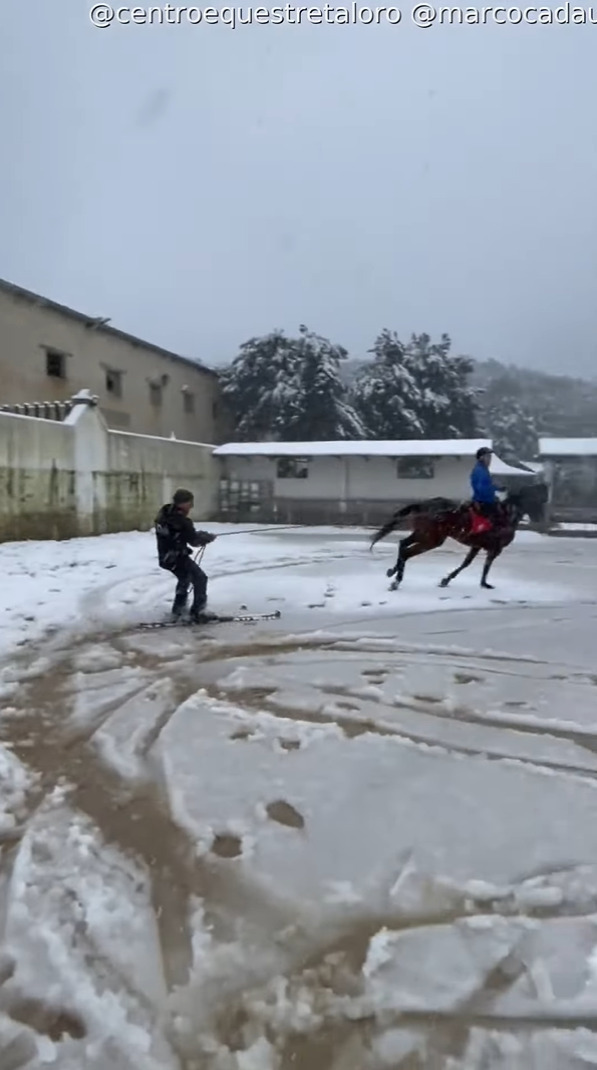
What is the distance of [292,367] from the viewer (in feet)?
125

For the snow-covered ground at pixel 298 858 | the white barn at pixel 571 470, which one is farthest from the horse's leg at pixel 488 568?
the white barn at pixel 571 470

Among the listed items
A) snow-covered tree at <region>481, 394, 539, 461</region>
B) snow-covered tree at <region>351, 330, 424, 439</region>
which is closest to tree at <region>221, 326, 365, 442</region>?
snow-covered tree at <region>351, 330, 424, 439</region>

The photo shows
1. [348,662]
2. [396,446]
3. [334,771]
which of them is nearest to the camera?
[334,771]

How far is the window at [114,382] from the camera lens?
94.1ft

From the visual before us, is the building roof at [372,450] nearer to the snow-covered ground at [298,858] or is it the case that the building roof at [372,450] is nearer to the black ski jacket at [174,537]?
the black ski jacket at [174,537]

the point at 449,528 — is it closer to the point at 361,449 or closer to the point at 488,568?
the point at 488,568

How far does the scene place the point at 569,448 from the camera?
36375 mm

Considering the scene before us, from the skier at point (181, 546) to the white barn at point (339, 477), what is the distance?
20.0 m

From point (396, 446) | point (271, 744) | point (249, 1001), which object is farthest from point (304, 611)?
point (396, 446)

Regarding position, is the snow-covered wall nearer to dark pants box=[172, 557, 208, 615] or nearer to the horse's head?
dark pants box=[172, 557, 208, 615]

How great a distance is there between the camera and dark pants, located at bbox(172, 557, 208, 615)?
27.1ft

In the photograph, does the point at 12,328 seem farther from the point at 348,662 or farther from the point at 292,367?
the point at 348,662

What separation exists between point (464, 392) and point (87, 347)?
Result: 859 inches

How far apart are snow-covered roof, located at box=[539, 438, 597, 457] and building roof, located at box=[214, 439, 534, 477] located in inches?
309
